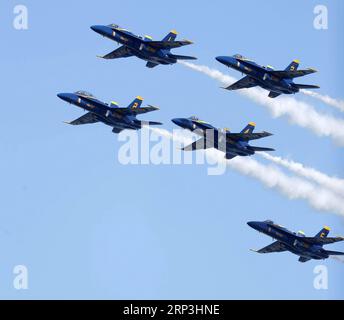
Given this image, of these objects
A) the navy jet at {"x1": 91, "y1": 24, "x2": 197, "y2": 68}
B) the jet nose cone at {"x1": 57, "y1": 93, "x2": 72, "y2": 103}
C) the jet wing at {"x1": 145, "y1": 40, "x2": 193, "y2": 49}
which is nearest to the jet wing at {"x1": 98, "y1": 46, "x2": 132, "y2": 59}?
the navy jet at {"x1": 91, "y1": 24, "x2": 197, "y2": 68}

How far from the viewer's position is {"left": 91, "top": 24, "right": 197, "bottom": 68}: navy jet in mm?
148000

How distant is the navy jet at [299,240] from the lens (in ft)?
472

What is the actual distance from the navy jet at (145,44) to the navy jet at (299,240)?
24061 millimetres

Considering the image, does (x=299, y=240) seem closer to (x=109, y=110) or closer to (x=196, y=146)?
(x=196, y=146)

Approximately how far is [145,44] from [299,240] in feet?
105

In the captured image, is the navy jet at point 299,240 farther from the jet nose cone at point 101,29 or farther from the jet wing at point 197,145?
the jet nose cone at point 101,29

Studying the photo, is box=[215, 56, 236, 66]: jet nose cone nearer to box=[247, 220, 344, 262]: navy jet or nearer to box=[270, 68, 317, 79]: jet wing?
box=[270, 68, 317, 79]: jet wing

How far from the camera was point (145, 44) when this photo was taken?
148750mm

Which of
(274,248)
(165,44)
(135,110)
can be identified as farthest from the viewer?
(274,248)

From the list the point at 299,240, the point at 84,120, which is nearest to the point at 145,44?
the point at 84,120

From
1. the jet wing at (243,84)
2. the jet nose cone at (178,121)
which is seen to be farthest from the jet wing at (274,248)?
the jet wing at (243,84)

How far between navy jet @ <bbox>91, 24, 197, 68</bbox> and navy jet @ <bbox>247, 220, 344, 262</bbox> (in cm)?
2406
